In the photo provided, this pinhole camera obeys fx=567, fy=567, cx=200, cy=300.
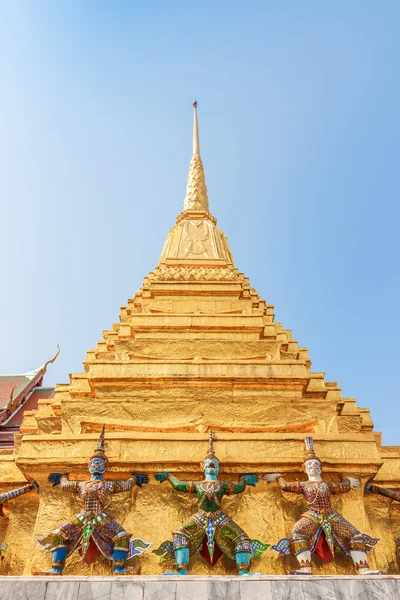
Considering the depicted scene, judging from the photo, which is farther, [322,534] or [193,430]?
[193,430]

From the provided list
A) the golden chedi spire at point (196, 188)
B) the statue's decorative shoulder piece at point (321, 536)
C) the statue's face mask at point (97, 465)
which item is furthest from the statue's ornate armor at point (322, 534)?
the golden chedi spire at point (196, 188)

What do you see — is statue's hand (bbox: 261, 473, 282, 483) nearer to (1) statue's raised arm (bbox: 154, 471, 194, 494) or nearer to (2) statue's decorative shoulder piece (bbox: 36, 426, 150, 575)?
(1) statue's raised arm (bbox: 154, 471, 194, 494)

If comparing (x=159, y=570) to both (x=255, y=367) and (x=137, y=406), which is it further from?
(x=255, y=367)

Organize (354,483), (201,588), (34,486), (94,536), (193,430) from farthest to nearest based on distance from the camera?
(193,430) < (34,486) < (354,483) < (94,536) < (201,588)

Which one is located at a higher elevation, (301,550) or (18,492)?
(18,492)

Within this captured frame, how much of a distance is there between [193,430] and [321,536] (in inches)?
109

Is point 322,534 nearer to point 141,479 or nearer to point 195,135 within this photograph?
point 141,479

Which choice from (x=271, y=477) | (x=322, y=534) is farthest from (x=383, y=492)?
(x=271, y=477)

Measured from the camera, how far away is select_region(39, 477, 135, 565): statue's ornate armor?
6.91m

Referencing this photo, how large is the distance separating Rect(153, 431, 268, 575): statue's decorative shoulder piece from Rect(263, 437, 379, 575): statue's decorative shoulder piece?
1.42 ft

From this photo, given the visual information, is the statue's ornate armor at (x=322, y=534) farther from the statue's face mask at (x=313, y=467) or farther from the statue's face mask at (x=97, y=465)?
the statue's face mask at (x=97, y=465)

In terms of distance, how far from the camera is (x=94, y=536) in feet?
22.7

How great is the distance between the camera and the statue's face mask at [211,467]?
24.4 feet

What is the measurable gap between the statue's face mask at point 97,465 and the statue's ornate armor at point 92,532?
6.9 inches
